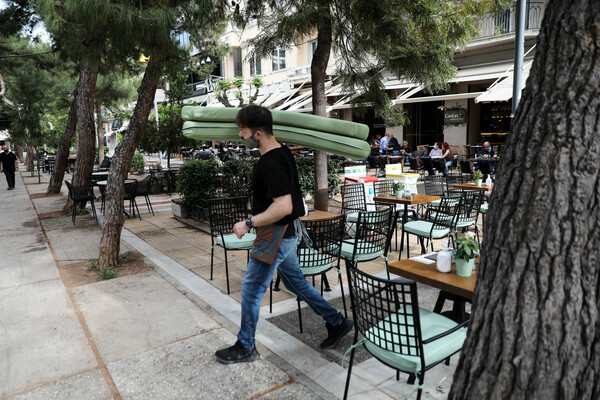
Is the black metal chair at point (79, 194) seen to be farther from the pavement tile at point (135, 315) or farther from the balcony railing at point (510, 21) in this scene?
the balcony railing at point (510, 21)

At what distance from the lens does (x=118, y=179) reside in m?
6.10

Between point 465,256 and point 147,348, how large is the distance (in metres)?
2.67

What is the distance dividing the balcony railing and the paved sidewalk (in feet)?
46.6

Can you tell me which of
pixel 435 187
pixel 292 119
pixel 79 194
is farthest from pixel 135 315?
pixel 79 194

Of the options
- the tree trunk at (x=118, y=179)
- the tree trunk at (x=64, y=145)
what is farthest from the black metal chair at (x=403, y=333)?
the tree trunk at (x=64, y=145)

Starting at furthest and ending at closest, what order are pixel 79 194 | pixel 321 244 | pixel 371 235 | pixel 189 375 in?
1. pixel 79 194
2. pixel 371 235
3. pixel 321 244
4. pixel 189 375

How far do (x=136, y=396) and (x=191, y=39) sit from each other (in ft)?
21.5

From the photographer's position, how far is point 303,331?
395 cm

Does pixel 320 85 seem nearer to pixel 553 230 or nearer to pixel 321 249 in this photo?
pixel 321 249

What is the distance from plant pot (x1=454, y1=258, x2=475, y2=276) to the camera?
317cm

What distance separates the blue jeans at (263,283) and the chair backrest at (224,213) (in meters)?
1.99

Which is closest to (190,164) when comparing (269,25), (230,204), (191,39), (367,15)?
(191,39)

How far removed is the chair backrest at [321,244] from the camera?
4.08 metres

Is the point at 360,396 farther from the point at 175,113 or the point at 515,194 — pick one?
the point at 175,113
